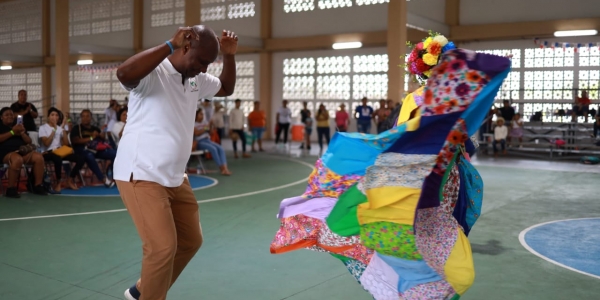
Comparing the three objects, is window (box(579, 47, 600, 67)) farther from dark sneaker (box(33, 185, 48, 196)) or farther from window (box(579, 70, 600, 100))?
dark sneaker (box(33, 185, 48, 196))

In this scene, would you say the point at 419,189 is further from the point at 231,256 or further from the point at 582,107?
the point at 582,107

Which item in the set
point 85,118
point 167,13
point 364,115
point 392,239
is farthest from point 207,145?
point 167,13

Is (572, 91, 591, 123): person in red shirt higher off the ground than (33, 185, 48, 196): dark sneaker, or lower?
higher

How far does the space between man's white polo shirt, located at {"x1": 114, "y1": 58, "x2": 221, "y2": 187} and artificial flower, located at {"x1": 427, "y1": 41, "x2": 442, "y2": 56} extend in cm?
182

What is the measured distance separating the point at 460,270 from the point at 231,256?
3.03m

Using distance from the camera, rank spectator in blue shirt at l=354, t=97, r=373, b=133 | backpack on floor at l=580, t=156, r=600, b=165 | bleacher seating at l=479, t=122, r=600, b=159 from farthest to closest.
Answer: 1. spectator in blue shirt at l=354, t=97, r=373, b=133
2. bleacher seating at l=479, t=122, r=600, b=159
3. backpack on floor at l=580, t=156, r=600, b=165

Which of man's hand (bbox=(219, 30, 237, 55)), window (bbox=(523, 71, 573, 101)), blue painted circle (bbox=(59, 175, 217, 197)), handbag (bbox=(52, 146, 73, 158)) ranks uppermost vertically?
window (bbox=(523, 71, 573, 101))

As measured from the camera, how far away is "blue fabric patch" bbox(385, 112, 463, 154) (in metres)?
3.59

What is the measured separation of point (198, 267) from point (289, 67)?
2195 cm

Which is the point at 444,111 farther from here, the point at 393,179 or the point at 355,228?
the point at 355,228

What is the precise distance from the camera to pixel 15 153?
10.0 m

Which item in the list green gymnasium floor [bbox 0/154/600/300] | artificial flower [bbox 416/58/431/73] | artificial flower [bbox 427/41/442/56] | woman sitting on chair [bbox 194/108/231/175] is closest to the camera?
artificial flower [bbox 427/41/442/56]

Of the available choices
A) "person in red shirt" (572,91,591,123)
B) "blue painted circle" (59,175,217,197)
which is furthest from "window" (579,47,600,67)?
"blue painted circle" (59,175,217,197)

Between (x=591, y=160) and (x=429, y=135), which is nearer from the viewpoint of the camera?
(x=429, y=135)
